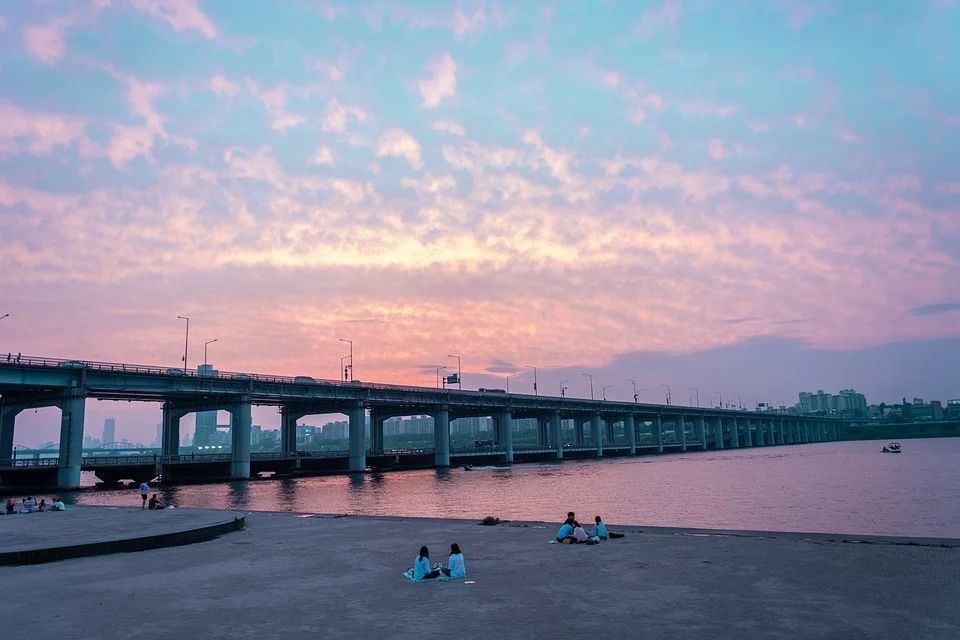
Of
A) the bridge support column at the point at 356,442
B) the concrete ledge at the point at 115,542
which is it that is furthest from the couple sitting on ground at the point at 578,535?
the bridge support column at the point at 356,442

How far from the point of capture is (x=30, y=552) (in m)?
21.8

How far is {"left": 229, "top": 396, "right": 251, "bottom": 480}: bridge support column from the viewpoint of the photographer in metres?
105

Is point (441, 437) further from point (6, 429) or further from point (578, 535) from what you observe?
point (578, 535)

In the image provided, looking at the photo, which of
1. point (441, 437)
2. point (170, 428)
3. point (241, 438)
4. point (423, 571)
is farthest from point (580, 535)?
point (441, 437)

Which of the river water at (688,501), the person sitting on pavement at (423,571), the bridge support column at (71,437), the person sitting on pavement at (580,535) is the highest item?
the bridge support column at (71,437)

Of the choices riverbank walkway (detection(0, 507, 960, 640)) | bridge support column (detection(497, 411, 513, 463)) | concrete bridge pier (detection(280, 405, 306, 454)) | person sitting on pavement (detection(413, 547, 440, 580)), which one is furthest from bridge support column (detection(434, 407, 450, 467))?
person sitting on pavement (detection(413, 547, 440, 580))

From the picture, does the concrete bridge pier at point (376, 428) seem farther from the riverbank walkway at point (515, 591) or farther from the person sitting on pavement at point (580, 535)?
the person sitting on pavement at point (580, 535)

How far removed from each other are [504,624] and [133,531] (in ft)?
65.9

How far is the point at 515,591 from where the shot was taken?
16406mm

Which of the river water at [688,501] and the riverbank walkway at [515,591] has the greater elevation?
the riverbank walkway at [515,591]

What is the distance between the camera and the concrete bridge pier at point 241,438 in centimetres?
10462

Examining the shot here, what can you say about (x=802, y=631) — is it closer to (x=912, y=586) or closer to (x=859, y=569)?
(x=912, y=586)

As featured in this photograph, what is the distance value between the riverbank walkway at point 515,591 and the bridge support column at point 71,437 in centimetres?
6798

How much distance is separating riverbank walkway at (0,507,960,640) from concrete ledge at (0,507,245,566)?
0.69 m
